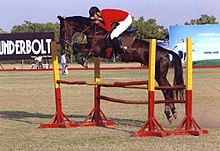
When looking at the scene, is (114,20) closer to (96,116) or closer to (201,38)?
(96,116)

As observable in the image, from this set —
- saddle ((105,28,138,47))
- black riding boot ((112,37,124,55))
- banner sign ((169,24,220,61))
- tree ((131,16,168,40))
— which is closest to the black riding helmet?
saddle ((105,28,138,47))

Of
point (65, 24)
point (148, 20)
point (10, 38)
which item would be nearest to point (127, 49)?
point (65, 24)

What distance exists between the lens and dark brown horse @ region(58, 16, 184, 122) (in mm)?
13906

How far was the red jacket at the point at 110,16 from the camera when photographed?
13516 mm

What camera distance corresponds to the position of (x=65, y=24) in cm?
1404

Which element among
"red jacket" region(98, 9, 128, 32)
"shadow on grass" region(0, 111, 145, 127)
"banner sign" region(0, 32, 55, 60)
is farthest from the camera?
"banner sign" region(0, 32, 55, 60)

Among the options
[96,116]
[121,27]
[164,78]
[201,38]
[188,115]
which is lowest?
[96,116]

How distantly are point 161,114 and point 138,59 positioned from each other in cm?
323

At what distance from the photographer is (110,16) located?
13.6 m

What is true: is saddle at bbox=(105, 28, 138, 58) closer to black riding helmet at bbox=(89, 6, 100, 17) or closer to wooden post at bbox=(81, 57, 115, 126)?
black riding helmet at bbox=(89, 6, 100, 17)

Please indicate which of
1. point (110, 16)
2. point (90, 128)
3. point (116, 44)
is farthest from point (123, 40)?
point (90, 128)

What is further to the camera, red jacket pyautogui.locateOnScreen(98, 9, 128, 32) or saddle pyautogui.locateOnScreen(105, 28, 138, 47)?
saddle pyautogui.locateOnScreen(105, 28, 138, 47)

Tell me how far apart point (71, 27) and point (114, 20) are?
1111 mm

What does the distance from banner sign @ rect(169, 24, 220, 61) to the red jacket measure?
45501 mm
